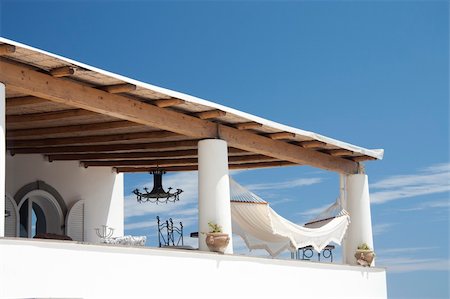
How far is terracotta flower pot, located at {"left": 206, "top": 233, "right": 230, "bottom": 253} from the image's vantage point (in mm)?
13797

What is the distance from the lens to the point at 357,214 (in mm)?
17891

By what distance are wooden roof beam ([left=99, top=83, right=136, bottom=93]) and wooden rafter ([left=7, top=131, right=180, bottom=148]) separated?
240 cm

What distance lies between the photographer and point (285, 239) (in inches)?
632

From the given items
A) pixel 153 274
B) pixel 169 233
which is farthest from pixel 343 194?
pixel 153 274

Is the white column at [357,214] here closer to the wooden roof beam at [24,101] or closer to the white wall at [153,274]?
the white wall at [153,274]

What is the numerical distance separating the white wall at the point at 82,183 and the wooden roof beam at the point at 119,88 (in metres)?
4.64

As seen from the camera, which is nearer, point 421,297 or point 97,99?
point 97,99

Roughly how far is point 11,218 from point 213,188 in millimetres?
3967

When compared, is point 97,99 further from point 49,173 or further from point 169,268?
point 49,173

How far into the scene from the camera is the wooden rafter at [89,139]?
48.8 feet

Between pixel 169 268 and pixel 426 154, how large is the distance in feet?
61.9

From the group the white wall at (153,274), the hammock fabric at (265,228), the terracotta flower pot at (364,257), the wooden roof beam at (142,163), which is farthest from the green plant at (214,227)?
the terracotta flower pot at (364,257)

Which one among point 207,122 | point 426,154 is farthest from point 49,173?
point 426,154

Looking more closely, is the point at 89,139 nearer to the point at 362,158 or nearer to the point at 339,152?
the point at 339,152
